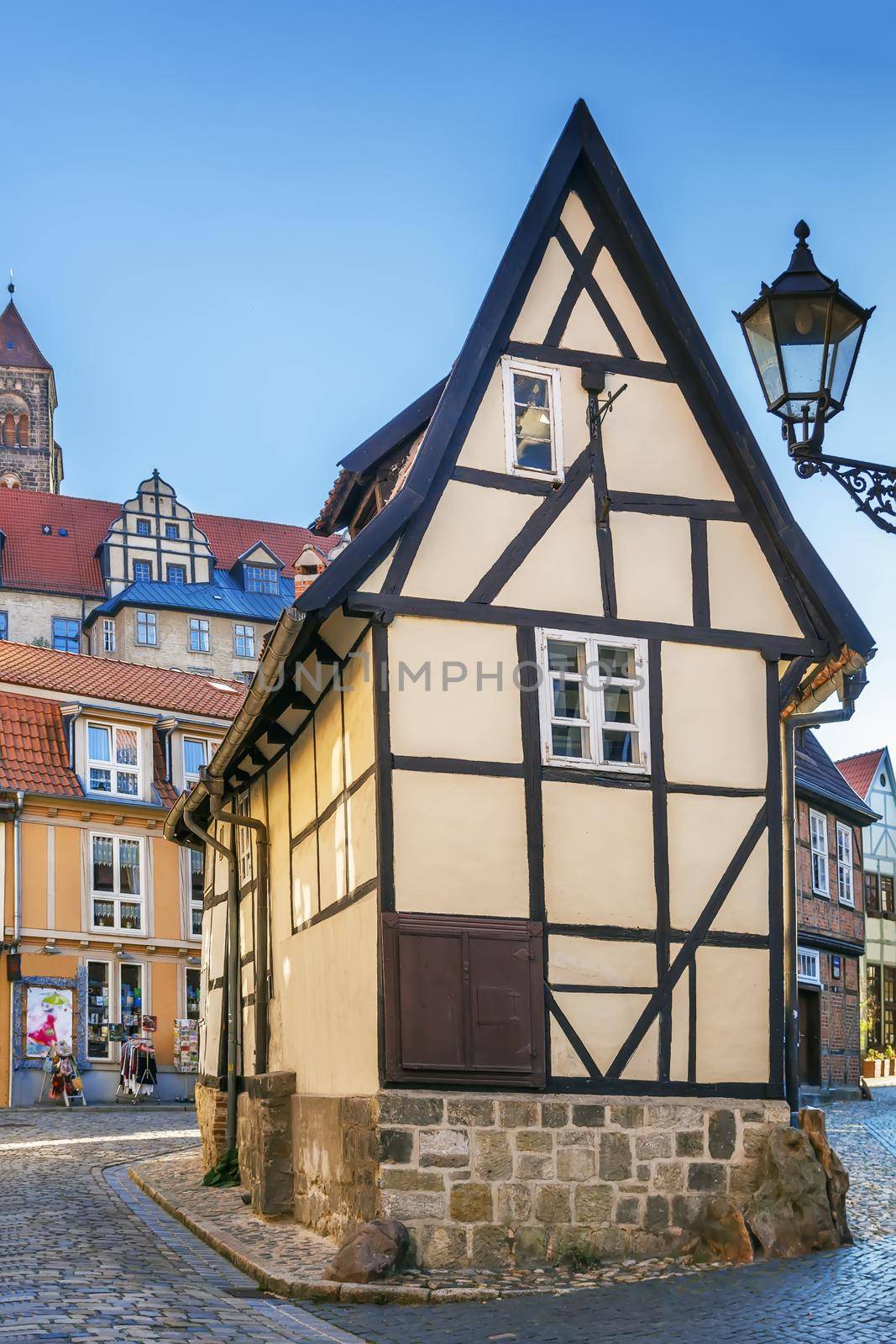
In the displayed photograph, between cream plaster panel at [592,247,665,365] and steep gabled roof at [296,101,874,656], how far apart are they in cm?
11

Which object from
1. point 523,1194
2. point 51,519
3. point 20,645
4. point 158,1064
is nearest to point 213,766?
point 523,1194

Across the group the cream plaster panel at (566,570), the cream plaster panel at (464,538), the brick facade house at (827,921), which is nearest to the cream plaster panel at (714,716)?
the cream plaster panel at (566,570)

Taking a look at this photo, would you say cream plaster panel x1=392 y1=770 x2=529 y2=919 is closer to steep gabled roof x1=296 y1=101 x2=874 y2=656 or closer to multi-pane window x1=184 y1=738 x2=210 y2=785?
steep gabled roof x1=296 y1=101 x2=874 y2=656

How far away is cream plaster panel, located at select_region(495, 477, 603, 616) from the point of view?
13430mm

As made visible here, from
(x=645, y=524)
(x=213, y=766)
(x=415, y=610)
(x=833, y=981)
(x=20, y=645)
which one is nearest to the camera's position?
(x=415, y=610)

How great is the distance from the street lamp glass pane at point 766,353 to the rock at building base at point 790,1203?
7.09 meters

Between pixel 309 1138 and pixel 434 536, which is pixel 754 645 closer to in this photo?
pixel 434 536

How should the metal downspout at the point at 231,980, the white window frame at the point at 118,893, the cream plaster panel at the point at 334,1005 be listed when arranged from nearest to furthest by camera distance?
the cream plaster panel at the point at 334,1005 < the metal downspout at the point at 231,980 < the white window frame at the point at 118,893

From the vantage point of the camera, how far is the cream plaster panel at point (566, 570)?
44.1 feet

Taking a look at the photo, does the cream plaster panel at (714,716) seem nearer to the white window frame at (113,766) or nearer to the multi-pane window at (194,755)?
the white window frame at (113,766)

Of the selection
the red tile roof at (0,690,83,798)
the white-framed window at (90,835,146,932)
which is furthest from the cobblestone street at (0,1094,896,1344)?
the white-framed window at (90,835,146,932)

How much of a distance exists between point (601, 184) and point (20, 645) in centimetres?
2683

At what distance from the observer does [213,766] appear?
17188 millimetres

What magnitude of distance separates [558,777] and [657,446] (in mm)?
2940
